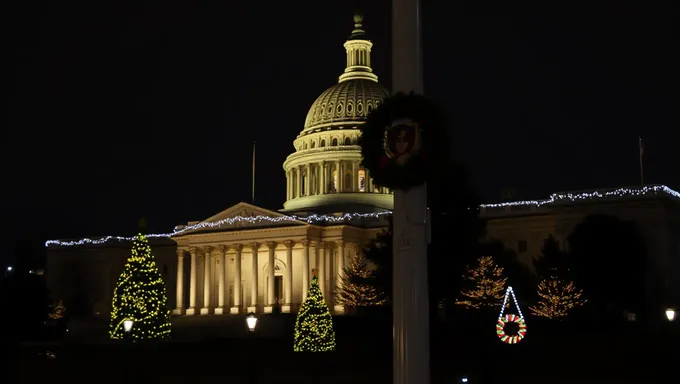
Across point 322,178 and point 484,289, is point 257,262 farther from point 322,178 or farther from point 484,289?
point 484,289

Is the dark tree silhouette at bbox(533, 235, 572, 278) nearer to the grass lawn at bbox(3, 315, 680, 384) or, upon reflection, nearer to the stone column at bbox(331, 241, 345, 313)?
the grass lawn at bbox(3, 315, 680, 384)

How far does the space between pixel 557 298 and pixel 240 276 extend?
41866 mm

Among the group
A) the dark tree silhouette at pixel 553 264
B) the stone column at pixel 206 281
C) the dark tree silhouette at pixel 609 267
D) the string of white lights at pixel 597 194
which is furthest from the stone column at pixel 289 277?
the dark tree silhouette at pixel 609 267

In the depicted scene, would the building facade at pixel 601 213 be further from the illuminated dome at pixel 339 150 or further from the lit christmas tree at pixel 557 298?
the illuminated dome at pixel 339 150

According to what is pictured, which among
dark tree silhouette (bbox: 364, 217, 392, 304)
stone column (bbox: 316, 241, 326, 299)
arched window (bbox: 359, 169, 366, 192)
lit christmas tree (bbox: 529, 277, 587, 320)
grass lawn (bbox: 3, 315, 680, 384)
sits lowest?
grass lawn (bbox: 3, 315, 680, 384)

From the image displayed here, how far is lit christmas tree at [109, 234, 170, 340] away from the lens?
46781 millimetres

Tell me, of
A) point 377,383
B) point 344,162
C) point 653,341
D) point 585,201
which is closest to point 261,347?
point 377,383

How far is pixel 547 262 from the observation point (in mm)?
71562

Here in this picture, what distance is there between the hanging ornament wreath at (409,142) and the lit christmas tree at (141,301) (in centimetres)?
3509

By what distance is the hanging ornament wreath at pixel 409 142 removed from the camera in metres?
12.4

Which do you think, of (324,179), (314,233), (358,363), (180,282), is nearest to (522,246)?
(314,233)

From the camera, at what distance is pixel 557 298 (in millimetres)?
67312

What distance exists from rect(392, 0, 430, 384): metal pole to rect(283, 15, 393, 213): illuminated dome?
96.1 metres


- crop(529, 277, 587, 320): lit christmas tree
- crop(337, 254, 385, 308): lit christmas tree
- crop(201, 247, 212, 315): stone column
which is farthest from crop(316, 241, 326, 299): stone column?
crop(529, 277, 587, 320): lit christmas tree
